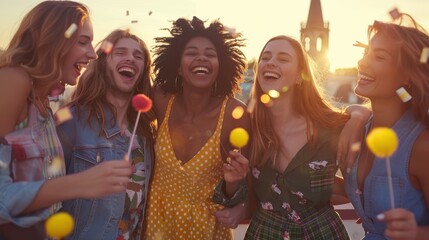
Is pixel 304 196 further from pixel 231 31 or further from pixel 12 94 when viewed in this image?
pixel 12 94

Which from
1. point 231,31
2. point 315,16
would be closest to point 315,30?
point 315,16

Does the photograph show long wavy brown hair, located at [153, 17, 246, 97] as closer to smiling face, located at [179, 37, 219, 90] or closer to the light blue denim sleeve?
smiling face, located at [179, 37, 219, 90]

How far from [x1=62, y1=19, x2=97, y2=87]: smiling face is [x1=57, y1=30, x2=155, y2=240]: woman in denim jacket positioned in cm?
53

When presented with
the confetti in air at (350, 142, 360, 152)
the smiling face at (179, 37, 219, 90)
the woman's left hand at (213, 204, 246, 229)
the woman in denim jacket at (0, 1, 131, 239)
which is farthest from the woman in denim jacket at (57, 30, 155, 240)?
the confetti in air at (350, 142, 360, 152)

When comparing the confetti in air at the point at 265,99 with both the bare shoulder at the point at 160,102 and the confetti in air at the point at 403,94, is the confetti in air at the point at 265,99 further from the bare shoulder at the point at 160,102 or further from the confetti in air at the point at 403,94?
the confetti in air at the point at 403,94

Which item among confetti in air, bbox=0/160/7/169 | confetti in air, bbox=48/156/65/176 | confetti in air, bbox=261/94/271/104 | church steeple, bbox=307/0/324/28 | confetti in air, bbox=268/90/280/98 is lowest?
confetti in air, bbox=48/156/65/176

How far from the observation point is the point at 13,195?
2.04m

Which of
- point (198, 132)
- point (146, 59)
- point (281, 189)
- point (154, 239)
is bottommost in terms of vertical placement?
point (154, 239)

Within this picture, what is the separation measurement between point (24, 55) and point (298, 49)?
2.15 m

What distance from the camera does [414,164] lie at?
2523mm

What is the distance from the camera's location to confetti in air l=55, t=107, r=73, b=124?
9.82ft

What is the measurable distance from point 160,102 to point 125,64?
2.03 feet

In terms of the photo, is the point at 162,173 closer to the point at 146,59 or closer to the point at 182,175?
the point at 182,175

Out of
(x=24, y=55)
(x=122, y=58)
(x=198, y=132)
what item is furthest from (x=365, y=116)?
(x=24, y=55)
